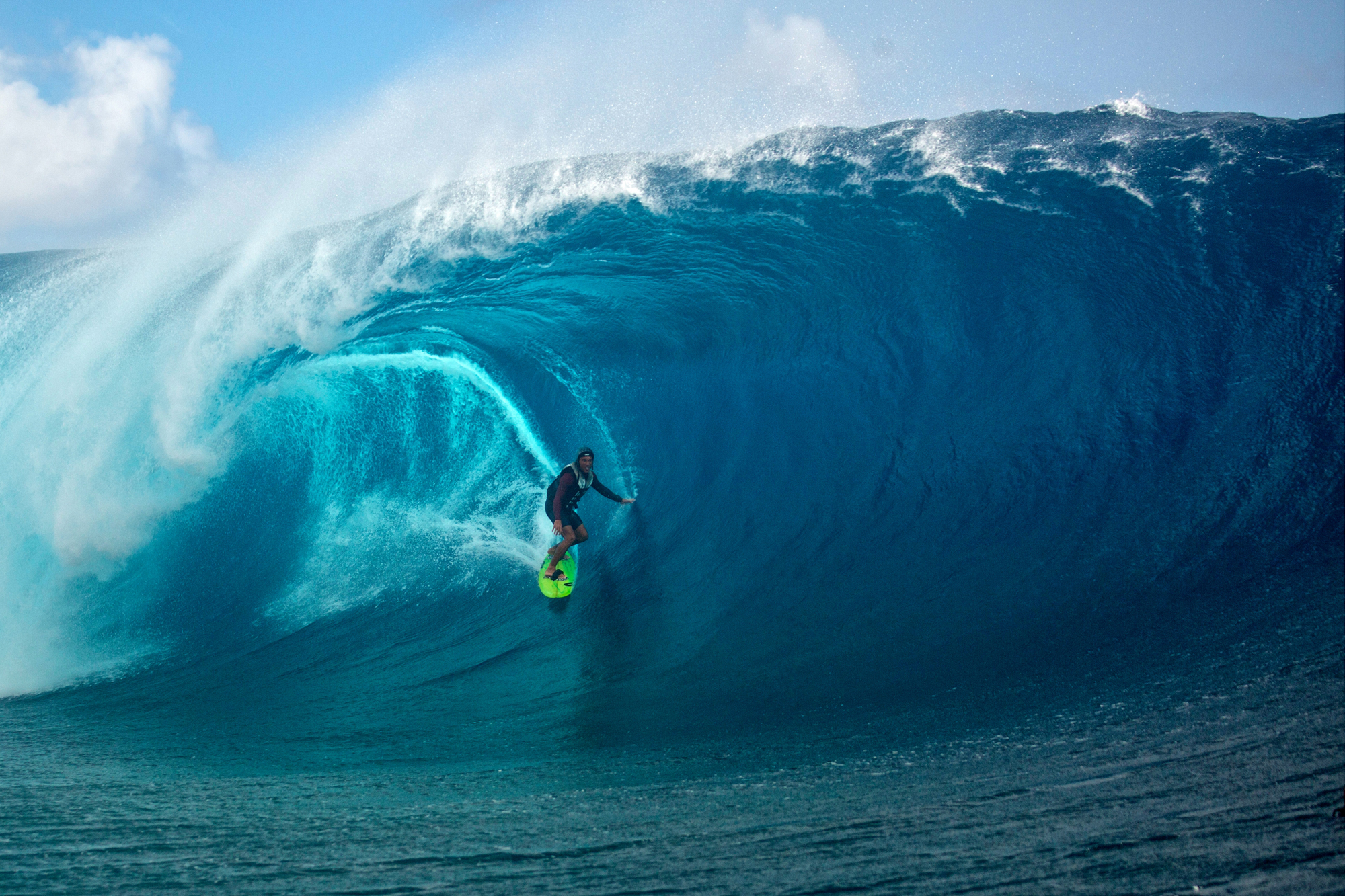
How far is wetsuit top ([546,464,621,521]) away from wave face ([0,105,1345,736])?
2.38 ft

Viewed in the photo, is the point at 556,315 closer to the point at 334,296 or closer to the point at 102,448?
the point at 334,296

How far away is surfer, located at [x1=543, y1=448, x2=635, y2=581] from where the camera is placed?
18.2ft

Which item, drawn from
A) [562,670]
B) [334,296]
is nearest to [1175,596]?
[562,670]

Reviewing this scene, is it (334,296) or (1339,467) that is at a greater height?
(334,296)

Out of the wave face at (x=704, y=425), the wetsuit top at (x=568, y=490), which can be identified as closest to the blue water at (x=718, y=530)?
the wave face at (x=704, y=425)

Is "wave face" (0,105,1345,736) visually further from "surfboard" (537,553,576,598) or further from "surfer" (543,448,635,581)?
"surfer" (543,448,635,581)

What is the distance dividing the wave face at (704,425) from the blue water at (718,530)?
0.04 m

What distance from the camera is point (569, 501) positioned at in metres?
5.71

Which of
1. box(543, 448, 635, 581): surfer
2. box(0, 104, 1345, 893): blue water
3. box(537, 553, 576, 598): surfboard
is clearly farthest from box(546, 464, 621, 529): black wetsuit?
box(0, 104, 1345, 893): blue water

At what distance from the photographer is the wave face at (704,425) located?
15.6 feet

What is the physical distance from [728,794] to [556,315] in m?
6.30

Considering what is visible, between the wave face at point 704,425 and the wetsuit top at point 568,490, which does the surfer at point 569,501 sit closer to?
the wetsuit top at point 568,490

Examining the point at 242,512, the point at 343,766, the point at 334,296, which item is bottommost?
the point at 343,766

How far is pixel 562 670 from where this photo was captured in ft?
16.1
